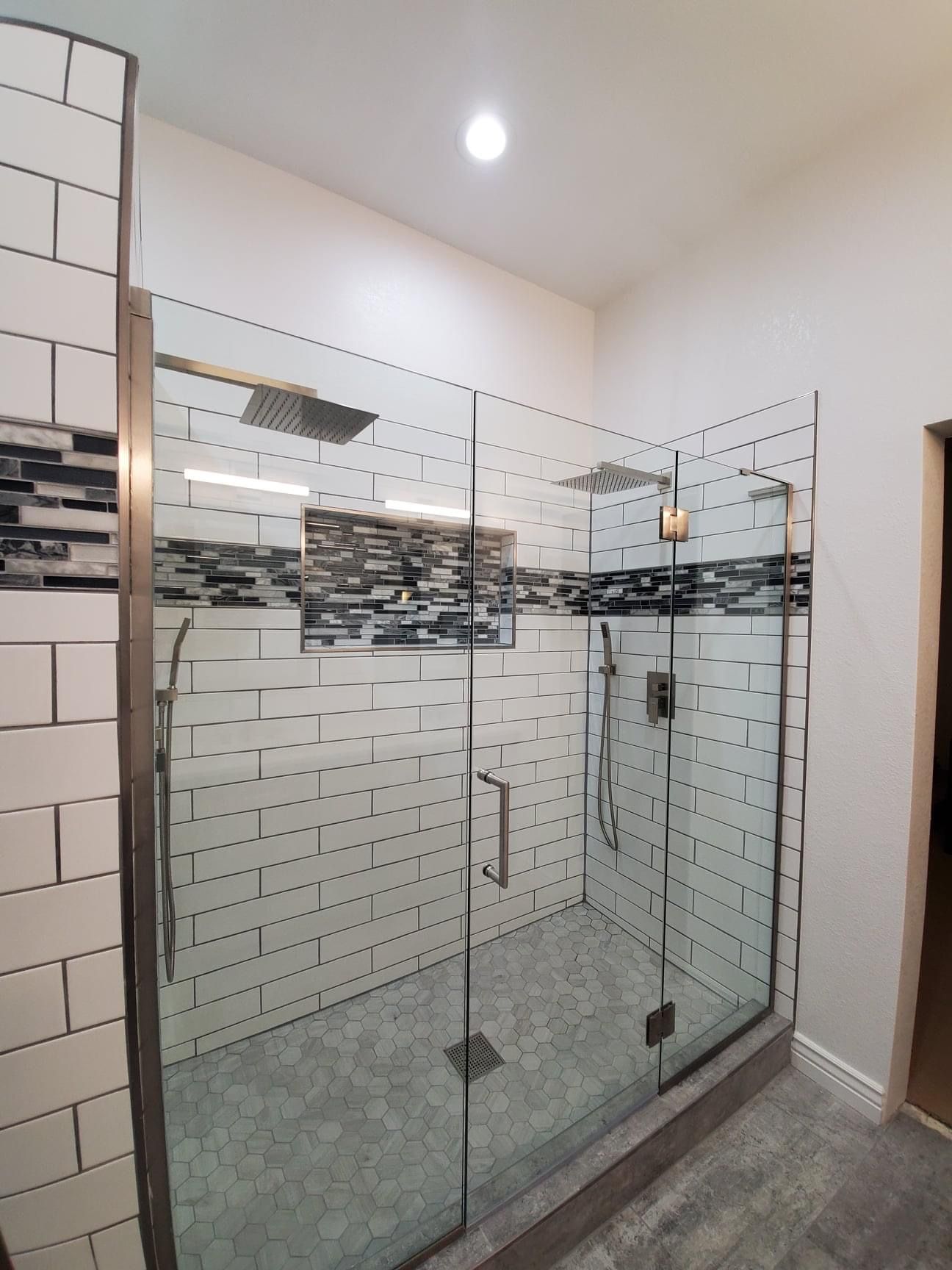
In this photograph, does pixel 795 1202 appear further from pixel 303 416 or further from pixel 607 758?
pixel 303 416

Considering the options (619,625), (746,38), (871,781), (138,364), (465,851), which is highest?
(746,38)

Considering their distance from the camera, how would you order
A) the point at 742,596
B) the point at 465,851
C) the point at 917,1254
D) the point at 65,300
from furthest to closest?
the point at 742,596 < the point at 465,851 < the point at 917,1254 < the point at 65,300

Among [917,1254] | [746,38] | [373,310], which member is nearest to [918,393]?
[746,38]

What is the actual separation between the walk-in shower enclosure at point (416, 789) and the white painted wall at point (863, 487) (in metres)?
0.17

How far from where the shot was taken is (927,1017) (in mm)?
1664

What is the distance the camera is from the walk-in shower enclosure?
3.33 feet

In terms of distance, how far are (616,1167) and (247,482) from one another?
1.89 metres

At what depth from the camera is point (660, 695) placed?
5.85 feet

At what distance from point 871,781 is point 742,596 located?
0.64 m

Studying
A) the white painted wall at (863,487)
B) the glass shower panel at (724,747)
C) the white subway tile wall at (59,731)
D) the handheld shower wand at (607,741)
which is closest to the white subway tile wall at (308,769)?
the white subway tile wall at (59,731)

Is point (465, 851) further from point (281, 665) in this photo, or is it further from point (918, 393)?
point (918, 393)

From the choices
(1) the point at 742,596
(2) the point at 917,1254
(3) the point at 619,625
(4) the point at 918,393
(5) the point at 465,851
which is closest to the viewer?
(2) the point at 917,1254

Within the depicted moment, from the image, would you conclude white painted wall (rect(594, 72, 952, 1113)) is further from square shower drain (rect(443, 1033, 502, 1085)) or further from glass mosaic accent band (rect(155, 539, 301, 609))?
glass mosaic accent band (rect(155, 539, 301, 609))

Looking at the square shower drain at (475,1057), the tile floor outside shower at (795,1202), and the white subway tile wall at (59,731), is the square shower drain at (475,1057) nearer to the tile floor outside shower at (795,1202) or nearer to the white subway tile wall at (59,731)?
the tile floor outside shower at (795,1202)
